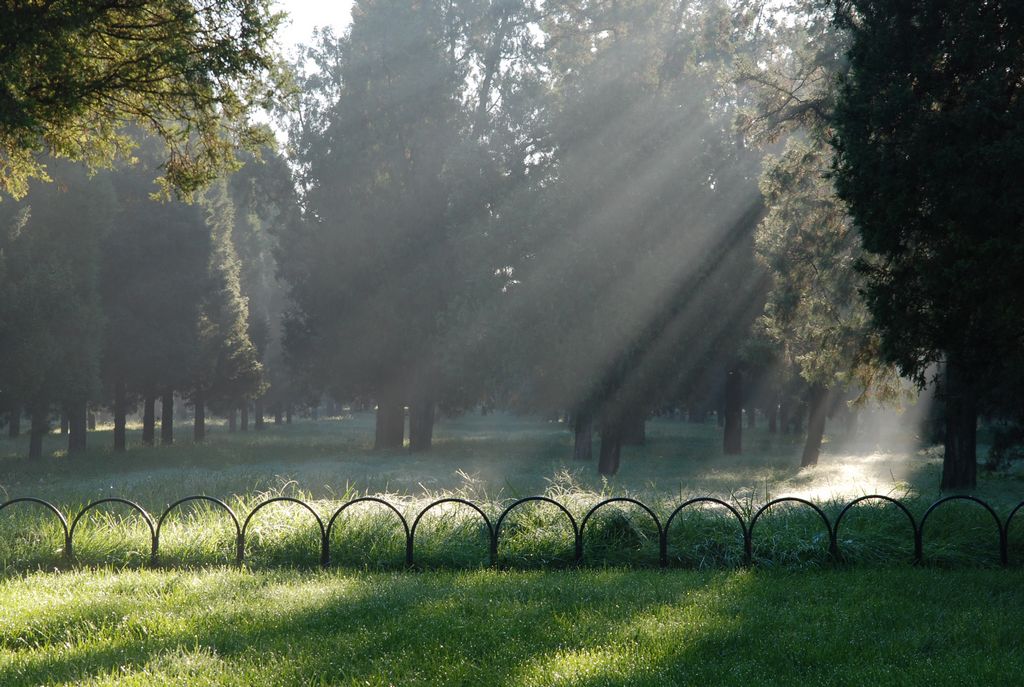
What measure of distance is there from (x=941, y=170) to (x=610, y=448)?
15109mm

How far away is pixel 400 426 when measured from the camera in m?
35.7

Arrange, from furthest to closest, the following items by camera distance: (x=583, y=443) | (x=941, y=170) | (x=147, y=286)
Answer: (x=147, y=286)
(x=583, y=443)
(x=941, y=170)

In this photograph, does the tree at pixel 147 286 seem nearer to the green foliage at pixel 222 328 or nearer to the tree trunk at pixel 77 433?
the green foliage at pixel 222 328

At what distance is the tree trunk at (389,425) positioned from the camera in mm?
34688

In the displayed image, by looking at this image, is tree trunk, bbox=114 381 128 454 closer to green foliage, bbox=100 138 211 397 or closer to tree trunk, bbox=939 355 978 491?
green foliage, bbox=100 138 211 397

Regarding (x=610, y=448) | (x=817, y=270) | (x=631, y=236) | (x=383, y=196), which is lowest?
(x=610, y=448)

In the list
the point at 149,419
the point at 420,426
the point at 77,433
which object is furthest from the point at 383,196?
the point at 149,419

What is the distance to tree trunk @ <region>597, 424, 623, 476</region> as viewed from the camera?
23469 millimetres

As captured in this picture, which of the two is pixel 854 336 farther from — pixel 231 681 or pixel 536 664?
pixel 231 681

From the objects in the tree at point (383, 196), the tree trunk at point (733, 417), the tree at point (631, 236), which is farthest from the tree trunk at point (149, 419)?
the tree trunk at point (733, 417)

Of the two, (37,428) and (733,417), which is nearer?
(37,428)

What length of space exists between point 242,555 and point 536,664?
4.75 meters

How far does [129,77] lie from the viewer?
33.1 feet

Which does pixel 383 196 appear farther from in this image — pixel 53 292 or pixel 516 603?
pixel 516 603
